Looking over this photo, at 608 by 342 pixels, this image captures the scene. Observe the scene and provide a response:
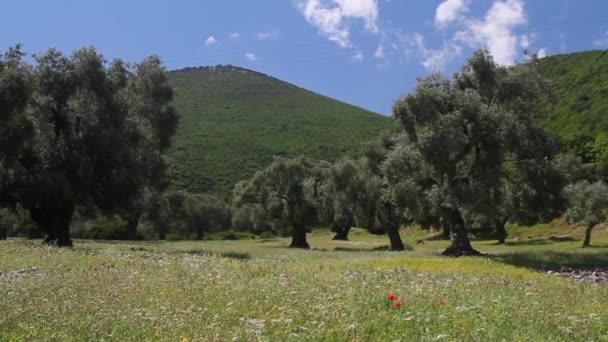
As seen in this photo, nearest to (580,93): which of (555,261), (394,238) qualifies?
(394,238)

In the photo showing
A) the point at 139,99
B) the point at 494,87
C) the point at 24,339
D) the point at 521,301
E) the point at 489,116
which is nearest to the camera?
the point at 24,339

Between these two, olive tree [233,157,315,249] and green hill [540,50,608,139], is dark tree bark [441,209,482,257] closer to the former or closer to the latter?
olive tree [233,157,315,249]

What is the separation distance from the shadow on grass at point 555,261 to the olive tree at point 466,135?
11.5 ft

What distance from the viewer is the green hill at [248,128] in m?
128

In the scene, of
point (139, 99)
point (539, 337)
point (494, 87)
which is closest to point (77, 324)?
point (539, 337)

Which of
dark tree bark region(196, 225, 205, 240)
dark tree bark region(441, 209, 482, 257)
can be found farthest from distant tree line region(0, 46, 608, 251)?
dark tree bark region(196, 225, 205, 240)

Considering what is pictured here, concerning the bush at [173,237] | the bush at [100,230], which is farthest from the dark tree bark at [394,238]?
the bush at [100,230]

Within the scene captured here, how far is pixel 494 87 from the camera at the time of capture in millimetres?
33875

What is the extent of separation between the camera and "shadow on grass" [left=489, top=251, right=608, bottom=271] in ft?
86.7

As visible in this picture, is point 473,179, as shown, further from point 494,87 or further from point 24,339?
point 24,339

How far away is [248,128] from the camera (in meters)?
152

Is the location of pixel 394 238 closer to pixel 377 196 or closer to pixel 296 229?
pixel 377 196

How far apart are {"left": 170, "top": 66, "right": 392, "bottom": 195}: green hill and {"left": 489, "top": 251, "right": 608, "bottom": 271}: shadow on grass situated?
83.6m

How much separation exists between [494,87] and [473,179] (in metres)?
6.27
